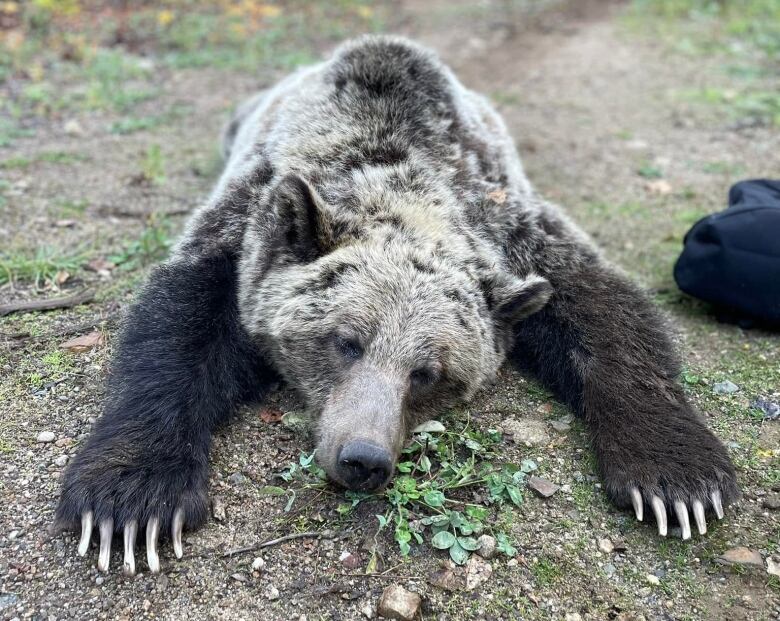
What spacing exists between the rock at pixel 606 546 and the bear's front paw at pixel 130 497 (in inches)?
60.1

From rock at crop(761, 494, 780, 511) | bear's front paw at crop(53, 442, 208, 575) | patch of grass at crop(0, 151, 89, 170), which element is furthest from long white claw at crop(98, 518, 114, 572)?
patch of grass at crop(0, 151, 89, 170)

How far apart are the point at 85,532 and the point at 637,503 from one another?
2093 millimetres

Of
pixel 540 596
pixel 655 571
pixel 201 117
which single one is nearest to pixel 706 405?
pixel 655 571

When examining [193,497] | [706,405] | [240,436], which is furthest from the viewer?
[706,405]

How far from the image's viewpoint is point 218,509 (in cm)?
290

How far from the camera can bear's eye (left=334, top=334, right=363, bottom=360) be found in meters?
3.12

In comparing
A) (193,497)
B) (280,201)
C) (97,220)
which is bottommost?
(193,497)

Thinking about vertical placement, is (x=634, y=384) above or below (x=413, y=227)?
below

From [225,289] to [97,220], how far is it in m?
1.95

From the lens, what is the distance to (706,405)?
3.57 metres

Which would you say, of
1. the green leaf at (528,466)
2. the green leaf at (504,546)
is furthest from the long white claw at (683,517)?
the green leaf at (504,546)

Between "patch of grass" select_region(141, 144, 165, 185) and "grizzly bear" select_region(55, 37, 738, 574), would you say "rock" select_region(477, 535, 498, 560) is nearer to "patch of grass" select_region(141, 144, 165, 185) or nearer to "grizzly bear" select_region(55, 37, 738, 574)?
"grizzly bear" select_region(55, 37, 738, 574)

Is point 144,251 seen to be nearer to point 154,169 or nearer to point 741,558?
point 154,169

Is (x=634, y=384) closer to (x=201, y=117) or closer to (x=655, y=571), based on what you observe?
(x=655, y=571)
